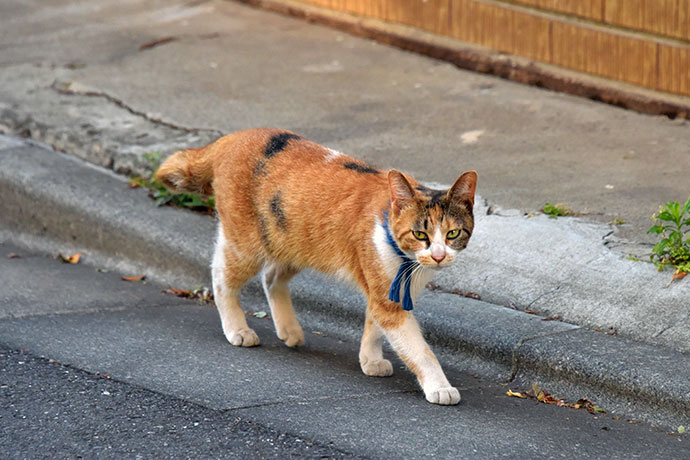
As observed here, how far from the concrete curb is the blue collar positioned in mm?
510

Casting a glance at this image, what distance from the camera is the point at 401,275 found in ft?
12.5

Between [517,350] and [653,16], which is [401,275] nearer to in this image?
[517,350]

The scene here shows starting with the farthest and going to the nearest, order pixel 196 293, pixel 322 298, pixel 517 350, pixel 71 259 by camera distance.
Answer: pixel 71 259
pixel 196 293
pixel 322 298
pixel 517 350

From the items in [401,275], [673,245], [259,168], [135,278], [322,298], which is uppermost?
[259,168]

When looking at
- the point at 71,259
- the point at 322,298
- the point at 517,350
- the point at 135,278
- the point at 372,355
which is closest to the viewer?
the point at 517,350

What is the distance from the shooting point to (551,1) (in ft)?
22.4

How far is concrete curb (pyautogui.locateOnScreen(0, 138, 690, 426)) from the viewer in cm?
375

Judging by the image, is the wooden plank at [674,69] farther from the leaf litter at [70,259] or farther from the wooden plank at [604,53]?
the leaf litter at [70,259]

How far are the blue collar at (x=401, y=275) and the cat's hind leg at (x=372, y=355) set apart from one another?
32cm

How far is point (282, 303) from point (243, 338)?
0.25 m

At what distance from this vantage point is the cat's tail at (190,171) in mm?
4590

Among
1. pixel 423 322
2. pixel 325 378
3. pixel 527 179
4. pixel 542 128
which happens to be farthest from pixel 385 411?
pixel 542 128

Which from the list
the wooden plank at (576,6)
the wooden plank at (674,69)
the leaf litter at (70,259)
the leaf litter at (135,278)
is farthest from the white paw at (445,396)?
the wooden plank at (576,6)

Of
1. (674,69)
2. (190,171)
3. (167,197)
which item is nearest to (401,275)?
(190,171)
